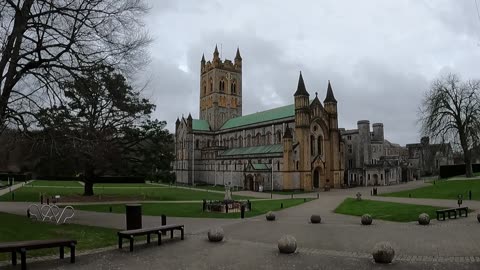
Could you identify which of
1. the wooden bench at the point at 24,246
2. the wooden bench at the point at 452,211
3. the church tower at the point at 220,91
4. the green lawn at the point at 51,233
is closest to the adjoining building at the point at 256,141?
the church tower at the point at 220,91

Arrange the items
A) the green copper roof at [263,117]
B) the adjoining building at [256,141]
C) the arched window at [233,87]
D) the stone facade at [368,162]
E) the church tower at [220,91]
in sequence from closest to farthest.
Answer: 1. the adjoining building at [256,141]
2. the green copper roof at [263,117]
3. the stone facade at [368,162]
4. the church tower at [220,91]
5. the arched window at [233,87]

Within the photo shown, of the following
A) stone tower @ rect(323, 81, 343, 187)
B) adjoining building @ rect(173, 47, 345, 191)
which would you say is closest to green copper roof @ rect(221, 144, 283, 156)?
adjoining building @ rect(173, 47, 345, 191)

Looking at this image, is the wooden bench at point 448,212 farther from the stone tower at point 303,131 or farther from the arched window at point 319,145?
the arched window at point 319,145

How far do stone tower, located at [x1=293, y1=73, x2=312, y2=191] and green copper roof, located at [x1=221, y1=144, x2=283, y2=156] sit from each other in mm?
3756

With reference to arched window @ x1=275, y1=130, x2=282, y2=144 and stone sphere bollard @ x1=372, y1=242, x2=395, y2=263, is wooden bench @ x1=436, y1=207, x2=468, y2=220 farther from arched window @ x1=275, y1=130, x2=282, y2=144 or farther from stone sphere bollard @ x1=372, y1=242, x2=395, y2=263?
arched window @ x1=275, y1=130, x2=282, y2=144

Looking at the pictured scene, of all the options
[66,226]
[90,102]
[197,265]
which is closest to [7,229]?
[66,226]

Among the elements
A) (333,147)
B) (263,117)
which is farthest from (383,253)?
(263,117)

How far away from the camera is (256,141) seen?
79438 mm

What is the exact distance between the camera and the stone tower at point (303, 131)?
216ft

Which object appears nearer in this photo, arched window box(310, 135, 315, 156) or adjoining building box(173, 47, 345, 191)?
adjoining building box(173, 47, 345, 191)

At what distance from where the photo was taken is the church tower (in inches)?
3861

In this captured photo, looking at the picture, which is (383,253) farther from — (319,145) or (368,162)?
(368,162)

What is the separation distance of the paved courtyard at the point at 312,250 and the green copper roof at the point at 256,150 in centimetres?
4755

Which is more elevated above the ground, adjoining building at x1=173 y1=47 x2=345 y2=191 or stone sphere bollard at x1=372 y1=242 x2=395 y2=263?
adjoining building at x1=173 y1=47 x2=345 y2=191
